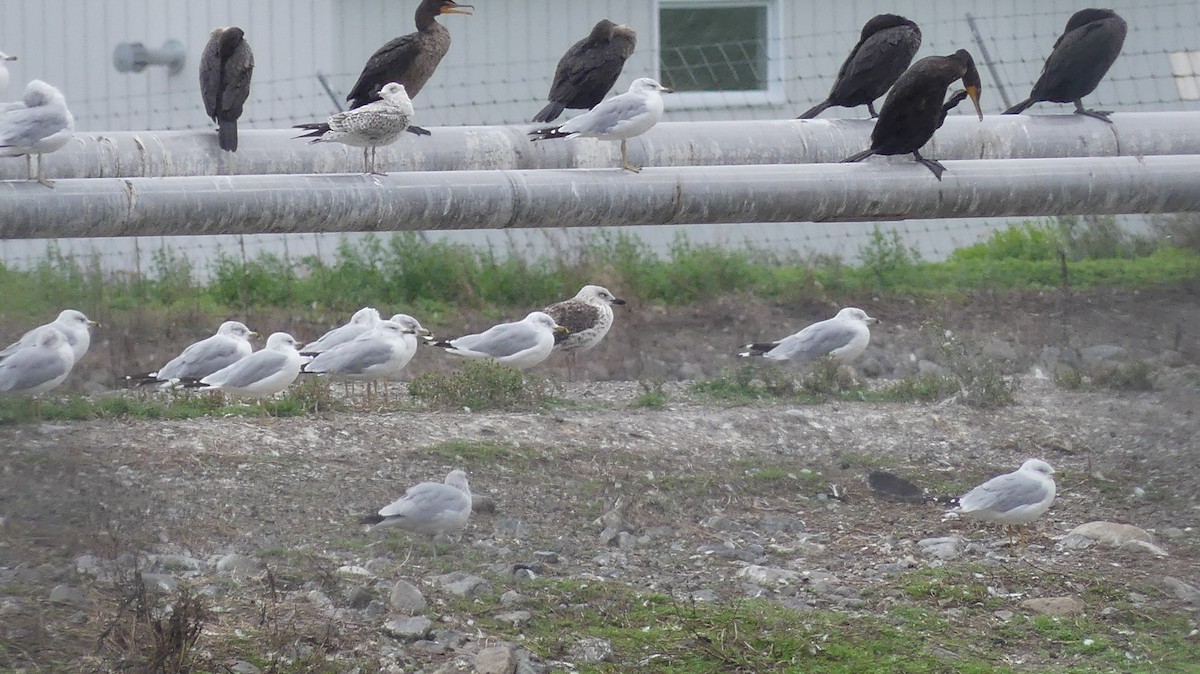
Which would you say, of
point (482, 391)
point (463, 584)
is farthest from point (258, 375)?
point (463, 584)

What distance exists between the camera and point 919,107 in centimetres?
638

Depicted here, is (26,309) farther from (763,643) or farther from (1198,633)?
(1198,633)

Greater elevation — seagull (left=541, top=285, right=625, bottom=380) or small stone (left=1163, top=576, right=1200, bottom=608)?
seagull (left=541, top=285, right=625, bottom=380)

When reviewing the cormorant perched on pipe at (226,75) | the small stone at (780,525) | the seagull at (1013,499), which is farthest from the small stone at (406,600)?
the cormorant perched on pipe at (226,75)

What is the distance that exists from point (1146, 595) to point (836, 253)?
6606 mm

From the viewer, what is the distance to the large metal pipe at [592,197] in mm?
4805

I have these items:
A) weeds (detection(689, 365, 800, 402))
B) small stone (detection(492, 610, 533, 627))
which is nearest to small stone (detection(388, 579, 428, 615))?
small stone (detection(492, 610, 533, 627))

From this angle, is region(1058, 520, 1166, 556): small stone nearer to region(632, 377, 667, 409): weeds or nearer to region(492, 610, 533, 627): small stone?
region(492, 610, 533, 627): small stone

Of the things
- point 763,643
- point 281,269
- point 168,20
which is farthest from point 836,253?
point 763,643

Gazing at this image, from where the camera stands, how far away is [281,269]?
→ 10.8 meters

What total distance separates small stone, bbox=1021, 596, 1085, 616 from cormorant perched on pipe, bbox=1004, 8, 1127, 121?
3.14 m

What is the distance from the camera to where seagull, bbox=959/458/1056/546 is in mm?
5855

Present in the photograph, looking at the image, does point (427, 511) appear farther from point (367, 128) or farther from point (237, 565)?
point (367, 128)

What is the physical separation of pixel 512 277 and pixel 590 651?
6.07 m
